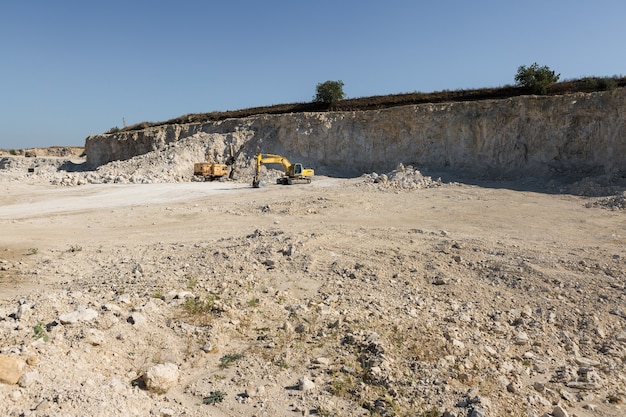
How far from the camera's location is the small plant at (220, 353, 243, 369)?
452 centimetres

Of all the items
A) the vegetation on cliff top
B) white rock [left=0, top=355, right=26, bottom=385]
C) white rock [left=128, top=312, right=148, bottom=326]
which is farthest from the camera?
the vegetation on cliff top

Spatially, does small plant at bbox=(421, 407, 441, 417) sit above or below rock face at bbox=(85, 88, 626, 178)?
below

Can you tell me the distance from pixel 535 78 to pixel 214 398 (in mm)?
Result: 28224

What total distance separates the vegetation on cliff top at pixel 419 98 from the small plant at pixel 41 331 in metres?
26.3

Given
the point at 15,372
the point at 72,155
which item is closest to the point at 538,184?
the point at 15,372

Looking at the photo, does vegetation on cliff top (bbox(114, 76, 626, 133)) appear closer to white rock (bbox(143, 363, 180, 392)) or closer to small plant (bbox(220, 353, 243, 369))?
small plant (bbox(220, 353, 243, 369))

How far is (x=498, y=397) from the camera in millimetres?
3986

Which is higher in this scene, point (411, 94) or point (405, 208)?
point (411, 94)

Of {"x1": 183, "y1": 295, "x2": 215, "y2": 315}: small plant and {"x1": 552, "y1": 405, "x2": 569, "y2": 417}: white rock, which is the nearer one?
{"x1": 552, "y1": 405, "x2": 569, "y2": 417}: white rock

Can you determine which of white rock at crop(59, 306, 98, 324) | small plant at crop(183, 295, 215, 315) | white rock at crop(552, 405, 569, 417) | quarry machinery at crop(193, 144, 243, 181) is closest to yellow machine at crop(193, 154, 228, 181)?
quarry machinery at crop(193, 144, 243, 181)

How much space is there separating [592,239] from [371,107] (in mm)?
22454

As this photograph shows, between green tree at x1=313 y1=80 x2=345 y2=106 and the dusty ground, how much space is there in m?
24.6

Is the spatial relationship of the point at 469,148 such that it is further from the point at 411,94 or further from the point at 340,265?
the point at 340,265

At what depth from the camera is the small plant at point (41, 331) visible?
14.2 feet
